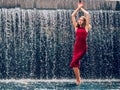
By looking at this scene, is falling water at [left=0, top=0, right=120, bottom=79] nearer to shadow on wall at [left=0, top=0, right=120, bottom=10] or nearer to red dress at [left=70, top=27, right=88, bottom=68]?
shadow on wall at [left=0, top=0, right=120, bottom=10]

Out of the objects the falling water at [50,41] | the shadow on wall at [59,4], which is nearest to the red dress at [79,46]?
the falling water at [50,41]

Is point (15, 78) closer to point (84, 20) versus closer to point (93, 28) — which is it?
point (93, 28)

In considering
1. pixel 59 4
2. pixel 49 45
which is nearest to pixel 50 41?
pixel 49 45

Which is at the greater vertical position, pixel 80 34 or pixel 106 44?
pixel 80 34

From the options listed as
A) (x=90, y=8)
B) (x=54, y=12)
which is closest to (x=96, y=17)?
(x=90, y=8)

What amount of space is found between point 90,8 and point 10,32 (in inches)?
151

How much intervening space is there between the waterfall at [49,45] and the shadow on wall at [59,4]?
19 cm

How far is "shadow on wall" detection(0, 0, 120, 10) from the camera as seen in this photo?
21.9 m

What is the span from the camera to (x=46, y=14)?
22.4 m

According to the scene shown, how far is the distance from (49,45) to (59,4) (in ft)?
6.23

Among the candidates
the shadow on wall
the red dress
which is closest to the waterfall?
the shadow on wall

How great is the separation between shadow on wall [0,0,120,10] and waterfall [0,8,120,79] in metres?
0.19

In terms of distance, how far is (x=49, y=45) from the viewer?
22.1m

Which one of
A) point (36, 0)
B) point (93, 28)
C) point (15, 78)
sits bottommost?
point (15, 78)
